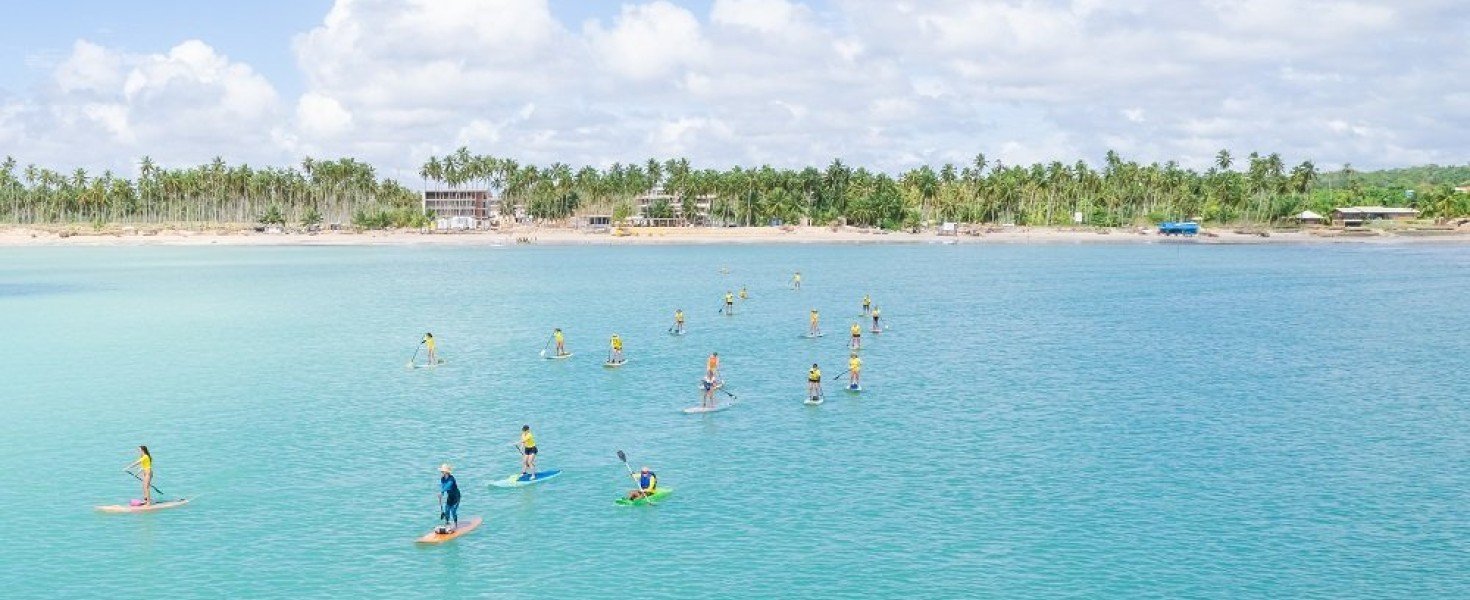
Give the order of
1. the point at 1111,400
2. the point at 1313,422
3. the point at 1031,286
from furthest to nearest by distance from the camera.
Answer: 1. the point at 1031,286
2. the point at 1111,400
3. the point at 1313,422

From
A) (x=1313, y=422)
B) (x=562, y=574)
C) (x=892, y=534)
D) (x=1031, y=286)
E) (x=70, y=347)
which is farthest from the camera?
(x=1031, y=286)

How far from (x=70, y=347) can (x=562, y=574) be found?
58003mm

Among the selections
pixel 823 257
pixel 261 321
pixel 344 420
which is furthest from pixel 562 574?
pixel 823 257

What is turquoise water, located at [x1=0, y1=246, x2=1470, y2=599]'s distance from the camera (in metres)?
30.3

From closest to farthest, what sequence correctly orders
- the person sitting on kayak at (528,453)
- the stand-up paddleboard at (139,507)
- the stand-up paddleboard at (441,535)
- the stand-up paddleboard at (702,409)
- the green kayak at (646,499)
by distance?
the stand-up paddleboard at (441,535), the stand-up paddleboard at (139,507), the green kayak at (646,499), the person sitting on kayak at (528,453), the stand-up paddleboard at (702,409)

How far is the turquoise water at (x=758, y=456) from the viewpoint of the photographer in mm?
30312

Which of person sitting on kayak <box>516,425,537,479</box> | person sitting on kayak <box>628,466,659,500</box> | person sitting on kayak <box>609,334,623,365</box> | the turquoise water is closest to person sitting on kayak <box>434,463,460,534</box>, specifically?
the turquoise water

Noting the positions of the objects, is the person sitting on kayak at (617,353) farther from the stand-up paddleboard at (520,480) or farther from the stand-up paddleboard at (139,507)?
the stand-up paddleboard at (139,507)

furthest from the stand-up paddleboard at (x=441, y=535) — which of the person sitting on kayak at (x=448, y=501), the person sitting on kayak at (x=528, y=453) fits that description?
the person sitting on kayak at (x=528, y=453)

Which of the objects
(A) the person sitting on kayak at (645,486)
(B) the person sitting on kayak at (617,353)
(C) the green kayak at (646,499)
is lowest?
(C) the green kayak at (646,499)

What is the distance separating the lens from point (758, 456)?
42094 mm

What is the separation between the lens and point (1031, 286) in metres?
123

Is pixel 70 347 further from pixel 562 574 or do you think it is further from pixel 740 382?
pixel 562 574

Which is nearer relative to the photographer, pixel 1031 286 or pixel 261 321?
pixel 261 321
